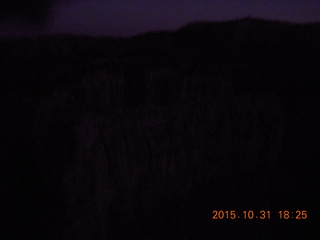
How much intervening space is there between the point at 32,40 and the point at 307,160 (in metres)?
1.77

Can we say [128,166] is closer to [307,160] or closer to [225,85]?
[225,85]

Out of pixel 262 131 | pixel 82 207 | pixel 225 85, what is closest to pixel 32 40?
pixel 82 207

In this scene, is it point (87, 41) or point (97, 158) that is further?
point (87, 41)

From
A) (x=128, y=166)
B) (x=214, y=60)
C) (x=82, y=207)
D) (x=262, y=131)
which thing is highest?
(x=214, y=60)

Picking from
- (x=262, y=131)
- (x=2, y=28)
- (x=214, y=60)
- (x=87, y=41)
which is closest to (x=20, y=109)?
(x=87, y=41)

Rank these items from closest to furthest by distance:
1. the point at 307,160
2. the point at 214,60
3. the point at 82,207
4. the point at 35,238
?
the point at 35,238, the point at 82,207, the point at 214,60, the point at 307,160

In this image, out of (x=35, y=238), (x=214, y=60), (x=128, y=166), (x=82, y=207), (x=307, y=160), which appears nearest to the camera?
(x=35, y=238)

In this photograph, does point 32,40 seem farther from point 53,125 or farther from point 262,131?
point 262,131

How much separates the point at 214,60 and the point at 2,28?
1.30m

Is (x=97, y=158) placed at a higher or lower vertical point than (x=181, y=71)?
lower

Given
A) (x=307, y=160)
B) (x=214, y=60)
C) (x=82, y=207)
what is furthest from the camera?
(x=307, y=160)

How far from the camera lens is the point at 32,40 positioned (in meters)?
1.73

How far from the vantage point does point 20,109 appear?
4.34 feet

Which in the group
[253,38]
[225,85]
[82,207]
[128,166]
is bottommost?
[82,207]
